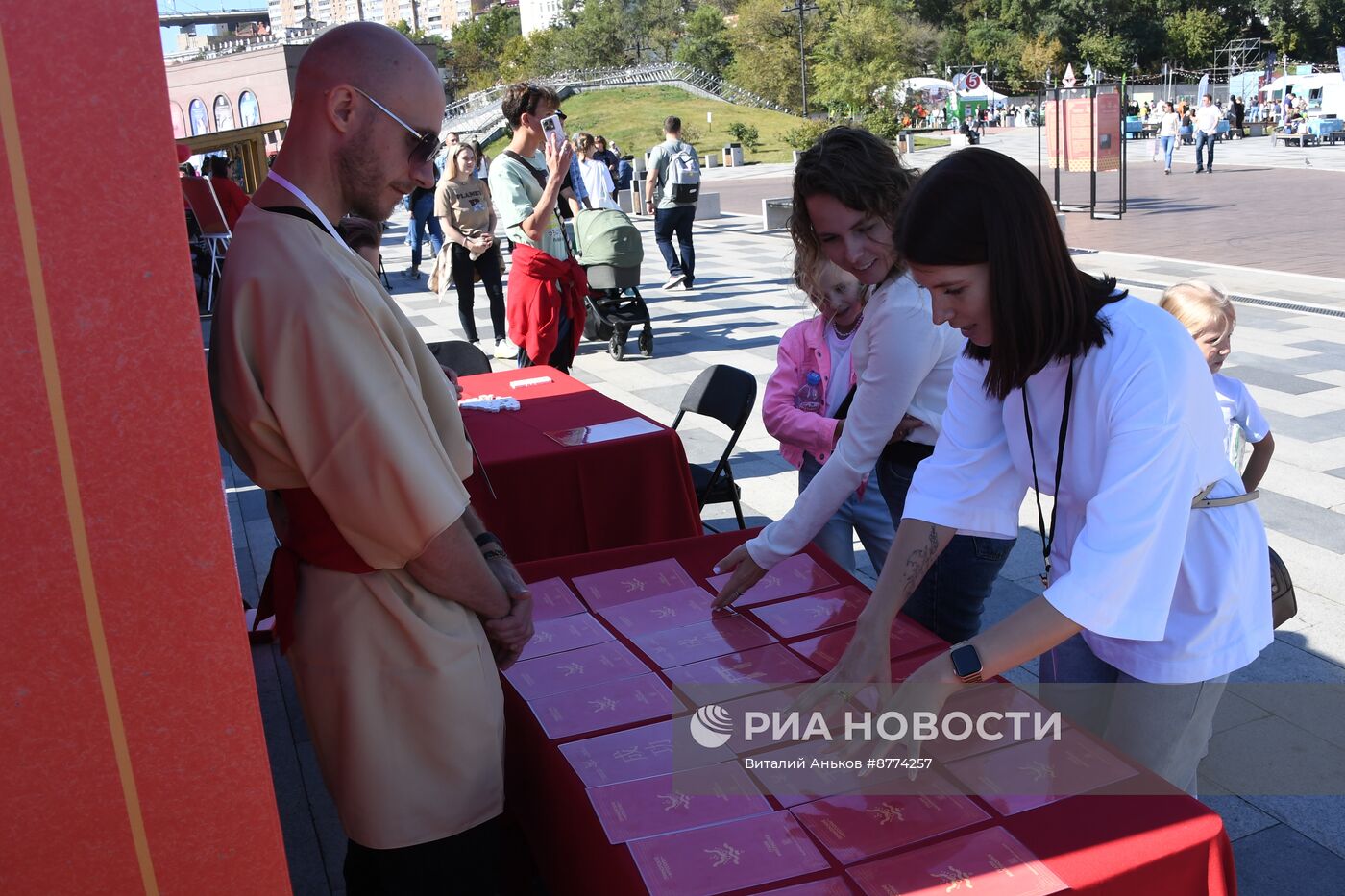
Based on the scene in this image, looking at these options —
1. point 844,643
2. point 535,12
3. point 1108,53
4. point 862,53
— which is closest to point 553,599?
point 844,643

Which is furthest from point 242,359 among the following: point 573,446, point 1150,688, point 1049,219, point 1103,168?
point 1103,168

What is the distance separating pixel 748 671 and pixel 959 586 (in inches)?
25.3

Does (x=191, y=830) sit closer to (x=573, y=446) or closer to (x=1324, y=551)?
(x=573, y=446)

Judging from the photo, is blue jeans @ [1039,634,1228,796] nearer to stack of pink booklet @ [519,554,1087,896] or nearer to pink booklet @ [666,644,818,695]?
stack of pink booklet @ [519,554,1087,896]

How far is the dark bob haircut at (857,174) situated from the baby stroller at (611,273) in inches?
219

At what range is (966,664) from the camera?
147 cm

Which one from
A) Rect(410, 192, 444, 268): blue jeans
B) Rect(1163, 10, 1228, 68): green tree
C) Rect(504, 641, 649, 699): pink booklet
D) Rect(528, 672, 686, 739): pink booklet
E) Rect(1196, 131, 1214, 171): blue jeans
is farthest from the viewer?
Rect(1163, 10, 1228, 68): green tree

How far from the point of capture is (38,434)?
1.03 m

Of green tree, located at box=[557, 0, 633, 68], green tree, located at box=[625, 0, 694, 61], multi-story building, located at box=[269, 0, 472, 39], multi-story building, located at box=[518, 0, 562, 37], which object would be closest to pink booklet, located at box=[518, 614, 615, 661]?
green tree, located at box=[557, 0, 633, 68]

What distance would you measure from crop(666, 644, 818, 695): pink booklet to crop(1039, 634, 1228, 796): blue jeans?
434 millimetres

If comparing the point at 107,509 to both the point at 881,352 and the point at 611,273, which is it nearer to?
the point at 881,352

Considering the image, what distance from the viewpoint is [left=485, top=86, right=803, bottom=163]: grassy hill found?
158 ft

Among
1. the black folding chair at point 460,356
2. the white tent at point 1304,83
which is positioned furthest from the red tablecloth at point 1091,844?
the white tent at point 1304,83

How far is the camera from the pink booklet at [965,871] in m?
1.31
